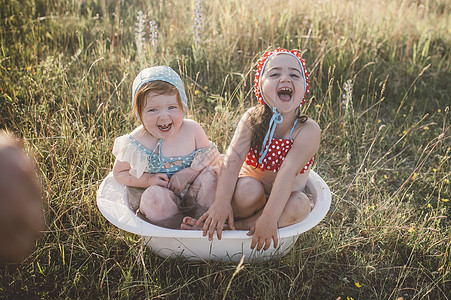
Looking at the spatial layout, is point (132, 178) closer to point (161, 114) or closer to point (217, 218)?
point (161, 114)

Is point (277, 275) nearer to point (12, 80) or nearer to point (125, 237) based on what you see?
point (125, 237)

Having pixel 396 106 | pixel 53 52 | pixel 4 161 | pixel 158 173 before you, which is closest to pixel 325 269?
pixel 158 173

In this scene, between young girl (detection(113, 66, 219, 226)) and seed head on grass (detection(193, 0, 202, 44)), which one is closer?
young girl (detection(113, 66, 219, 226))

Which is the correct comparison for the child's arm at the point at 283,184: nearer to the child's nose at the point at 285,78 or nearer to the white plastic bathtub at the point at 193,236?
the white plastic bathtub at the point at 193,236

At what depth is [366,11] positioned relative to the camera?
4.14 m

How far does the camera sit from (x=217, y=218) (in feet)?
6.09

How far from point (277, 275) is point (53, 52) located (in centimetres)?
285

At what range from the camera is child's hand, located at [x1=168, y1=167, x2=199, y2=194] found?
84.4 inches

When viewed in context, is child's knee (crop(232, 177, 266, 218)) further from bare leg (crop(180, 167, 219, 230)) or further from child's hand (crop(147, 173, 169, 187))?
child's hand (crop(147, 173, 169, 187))

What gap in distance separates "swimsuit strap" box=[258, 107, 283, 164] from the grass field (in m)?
0.53

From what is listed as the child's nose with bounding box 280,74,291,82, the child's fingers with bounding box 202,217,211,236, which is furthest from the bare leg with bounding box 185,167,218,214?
the child's nose with bounding box 280,74,291,82

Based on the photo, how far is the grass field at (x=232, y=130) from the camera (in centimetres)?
187

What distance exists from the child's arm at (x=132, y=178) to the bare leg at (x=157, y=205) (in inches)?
4.2

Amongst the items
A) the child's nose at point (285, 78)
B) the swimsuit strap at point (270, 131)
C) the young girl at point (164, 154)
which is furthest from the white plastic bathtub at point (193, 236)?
the child's nose at point (285, 78)
